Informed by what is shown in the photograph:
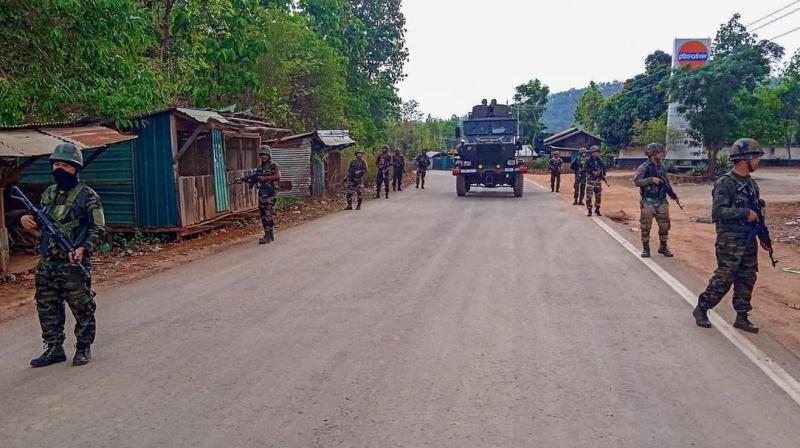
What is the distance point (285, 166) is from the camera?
20.9m

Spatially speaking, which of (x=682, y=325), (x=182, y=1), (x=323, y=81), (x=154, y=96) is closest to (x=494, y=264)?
(x=682, y=325)

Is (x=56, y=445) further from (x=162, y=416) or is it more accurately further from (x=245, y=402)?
(x=245, y=402)

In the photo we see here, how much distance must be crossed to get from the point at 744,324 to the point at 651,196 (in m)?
4.36

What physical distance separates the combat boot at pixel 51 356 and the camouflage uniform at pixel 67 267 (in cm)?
5

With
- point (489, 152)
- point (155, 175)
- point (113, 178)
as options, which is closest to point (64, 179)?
point (155, 175)

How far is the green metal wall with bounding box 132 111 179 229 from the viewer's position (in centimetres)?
1215

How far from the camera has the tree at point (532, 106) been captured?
226 ft

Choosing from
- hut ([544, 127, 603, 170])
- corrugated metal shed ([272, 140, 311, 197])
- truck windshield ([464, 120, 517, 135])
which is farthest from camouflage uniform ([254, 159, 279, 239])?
hut ([544, 127, 603, 170])

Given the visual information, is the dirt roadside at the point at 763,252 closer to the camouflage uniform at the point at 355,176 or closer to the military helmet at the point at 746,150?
the military helmet at the point at 746,150

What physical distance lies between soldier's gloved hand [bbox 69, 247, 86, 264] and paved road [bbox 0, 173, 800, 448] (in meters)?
0.84

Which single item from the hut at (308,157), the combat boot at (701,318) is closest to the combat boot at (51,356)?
the combat boot at (701,318)

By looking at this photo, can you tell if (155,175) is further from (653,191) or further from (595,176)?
(595,176)

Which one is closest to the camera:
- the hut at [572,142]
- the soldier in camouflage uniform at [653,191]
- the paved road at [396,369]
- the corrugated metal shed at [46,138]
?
the paved road at [396,369]

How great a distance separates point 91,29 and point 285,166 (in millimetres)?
11450
